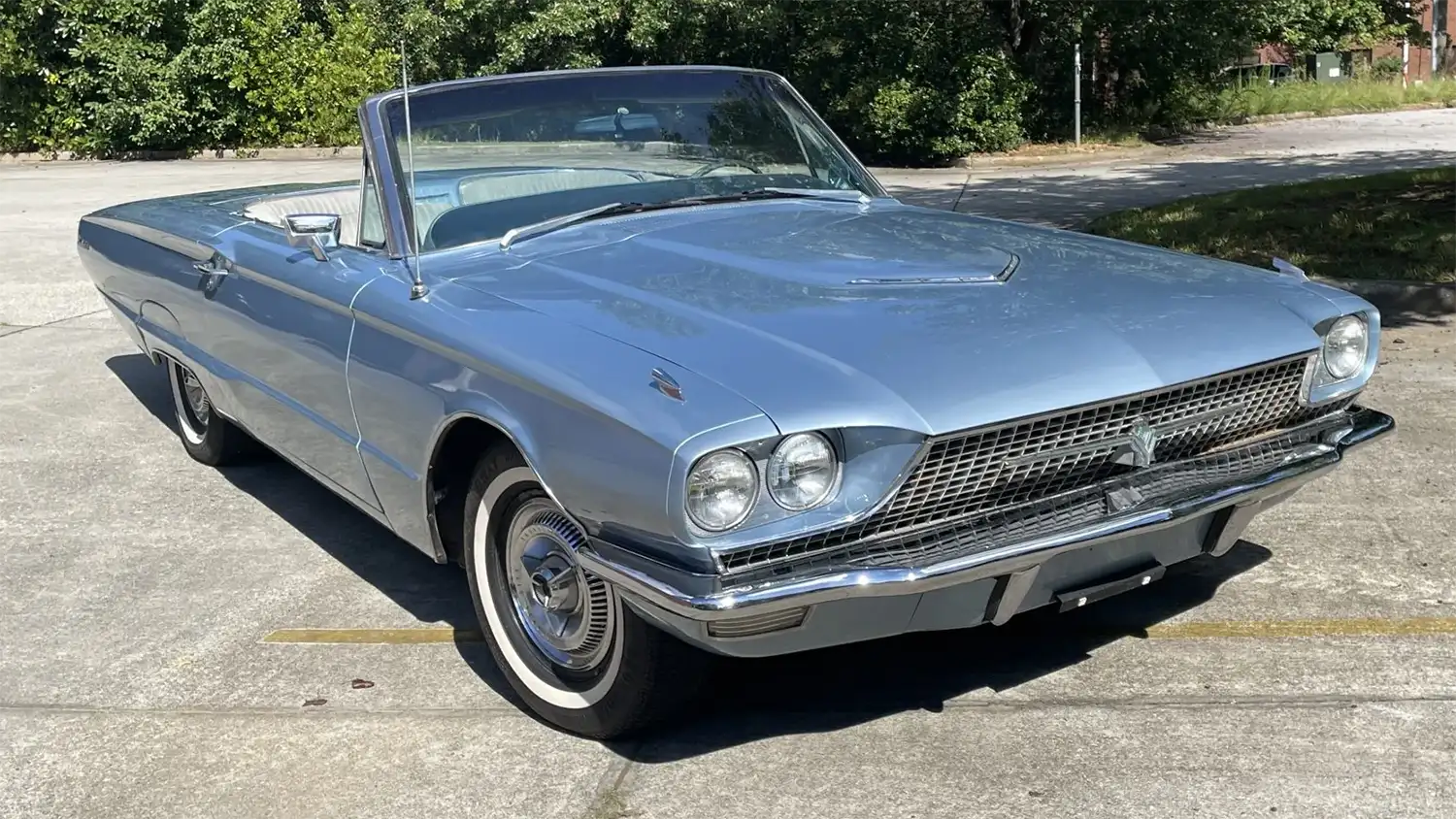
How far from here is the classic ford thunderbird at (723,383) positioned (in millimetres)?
3145

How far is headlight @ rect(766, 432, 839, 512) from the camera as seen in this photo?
3.10 metres

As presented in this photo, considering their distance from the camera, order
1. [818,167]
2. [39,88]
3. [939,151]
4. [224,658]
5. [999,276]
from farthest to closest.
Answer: [39,88] → [939,151] → [818,167] → [224,658] → [999,276]

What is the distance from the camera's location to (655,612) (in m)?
3.21

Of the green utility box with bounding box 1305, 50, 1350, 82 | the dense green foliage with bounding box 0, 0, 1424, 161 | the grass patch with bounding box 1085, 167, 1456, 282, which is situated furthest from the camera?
the green utility box with bounding box 1305, 50, 1350, 82

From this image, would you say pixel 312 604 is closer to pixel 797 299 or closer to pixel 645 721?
pixel 645 721

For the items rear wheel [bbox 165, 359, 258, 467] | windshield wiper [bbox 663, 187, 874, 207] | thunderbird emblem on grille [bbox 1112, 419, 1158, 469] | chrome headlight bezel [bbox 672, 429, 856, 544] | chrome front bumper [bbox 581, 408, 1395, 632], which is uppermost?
windshield wiper [bbox 663, 187, 874, 207]

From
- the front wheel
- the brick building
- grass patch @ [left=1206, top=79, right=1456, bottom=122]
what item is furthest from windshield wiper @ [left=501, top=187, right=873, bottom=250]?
the brick building

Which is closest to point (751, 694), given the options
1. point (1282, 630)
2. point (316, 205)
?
point (1282, 630)

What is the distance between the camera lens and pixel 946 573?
317 centimetres

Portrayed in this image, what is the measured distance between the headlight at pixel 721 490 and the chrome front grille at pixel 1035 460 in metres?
0.08

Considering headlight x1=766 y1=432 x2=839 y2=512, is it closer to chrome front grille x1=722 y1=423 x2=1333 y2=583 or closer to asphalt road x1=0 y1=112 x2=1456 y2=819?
chrome front grille x1=722 y1=423 x2=1333 y2=583

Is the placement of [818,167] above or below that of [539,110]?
below

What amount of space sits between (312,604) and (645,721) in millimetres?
1638

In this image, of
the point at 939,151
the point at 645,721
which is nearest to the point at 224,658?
the point at 645,721
